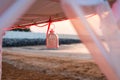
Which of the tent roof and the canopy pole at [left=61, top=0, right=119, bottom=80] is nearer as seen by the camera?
the canopy pole at [left=61, top=0, right=119, bottom=80]

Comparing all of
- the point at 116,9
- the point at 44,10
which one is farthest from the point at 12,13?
the point at 44,10

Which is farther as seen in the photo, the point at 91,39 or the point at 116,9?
the point at 116,9

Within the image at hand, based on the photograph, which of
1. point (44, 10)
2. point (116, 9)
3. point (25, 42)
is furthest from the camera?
point (25, 42)

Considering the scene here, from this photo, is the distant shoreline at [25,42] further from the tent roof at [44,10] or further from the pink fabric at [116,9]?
the pink fabric at [116,9]

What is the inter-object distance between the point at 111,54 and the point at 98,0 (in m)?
0.20

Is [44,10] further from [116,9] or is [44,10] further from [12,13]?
[12,13]

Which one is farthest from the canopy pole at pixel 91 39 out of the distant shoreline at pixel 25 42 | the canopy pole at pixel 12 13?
the distant shoreline at pixel 25 42

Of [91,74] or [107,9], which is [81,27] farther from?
[91,74]

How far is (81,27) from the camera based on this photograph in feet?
2.86

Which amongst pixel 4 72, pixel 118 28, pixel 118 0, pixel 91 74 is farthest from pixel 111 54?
pixel 4 72

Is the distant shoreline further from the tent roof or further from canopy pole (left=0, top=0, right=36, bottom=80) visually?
canopy pole (left=0, top=0, right=36, bottom=80)

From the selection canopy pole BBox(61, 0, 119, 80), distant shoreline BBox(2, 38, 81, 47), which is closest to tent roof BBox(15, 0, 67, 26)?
canopy pole BBox(61, 0, 119, 80)

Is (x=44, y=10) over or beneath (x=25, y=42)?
over

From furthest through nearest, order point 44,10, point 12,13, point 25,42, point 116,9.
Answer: point 25,42
point 44,10
point 116,9
point 12,13
